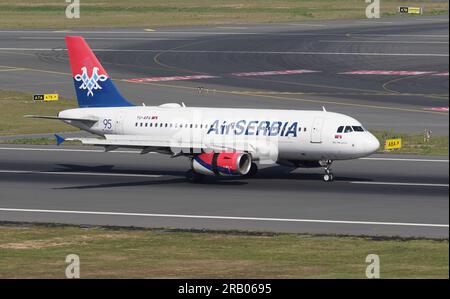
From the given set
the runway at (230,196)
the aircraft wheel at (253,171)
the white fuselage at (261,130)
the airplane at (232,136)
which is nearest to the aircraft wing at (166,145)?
the airplane at (232,136)

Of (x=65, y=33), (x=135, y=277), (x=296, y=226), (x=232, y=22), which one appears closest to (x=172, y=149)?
(x=296, y=226)

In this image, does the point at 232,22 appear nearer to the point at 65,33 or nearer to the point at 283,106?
the point at 65,33

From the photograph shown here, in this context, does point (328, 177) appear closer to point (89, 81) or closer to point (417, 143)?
point (89, 81)

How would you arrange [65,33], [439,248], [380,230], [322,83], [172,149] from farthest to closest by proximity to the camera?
[65,33] → [322,83] → [172,149] → [380,230] → [439,248]

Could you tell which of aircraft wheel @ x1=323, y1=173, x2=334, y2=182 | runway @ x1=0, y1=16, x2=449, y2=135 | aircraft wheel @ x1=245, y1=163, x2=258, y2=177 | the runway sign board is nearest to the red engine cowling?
aircraft wheel @ x1=245, y1=163, x2=258, y2=177

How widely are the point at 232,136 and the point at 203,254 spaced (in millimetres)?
22930

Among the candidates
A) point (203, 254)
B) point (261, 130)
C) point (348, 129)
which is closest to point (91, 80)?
point (261, 130)

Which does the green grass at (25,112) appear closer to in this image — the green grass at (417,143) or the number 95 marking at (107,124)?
the number 95 marking at (107,124)

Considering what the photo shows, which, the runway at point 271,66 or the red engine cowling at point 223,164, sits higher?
the runway at point 271,66

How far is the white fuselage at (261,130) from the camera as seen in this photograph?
2872 inches

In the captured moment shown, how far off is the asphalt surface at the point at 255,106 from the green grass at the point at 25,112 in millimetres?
4640
